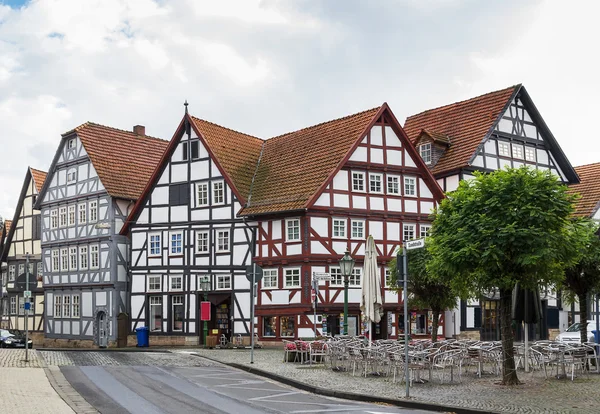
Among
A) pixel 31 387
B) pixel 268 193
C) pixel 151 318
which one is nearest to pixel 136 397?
pixel 31 387

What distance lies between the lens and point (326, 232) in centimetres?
3678

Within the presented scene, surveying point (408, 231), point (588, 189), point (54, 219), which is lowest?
point (408, 231)

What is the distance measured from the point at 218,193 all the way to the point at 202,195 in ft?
3.48

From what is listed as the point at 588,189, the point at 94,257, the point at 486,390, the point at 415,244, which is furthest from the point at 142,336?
the point at 588,189

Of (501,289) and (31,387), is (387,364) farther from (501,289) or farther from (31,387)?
(31,387)

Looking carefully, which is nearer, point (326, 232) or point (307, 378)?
point (307, 378)

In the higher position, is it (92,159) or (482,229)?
(92,159)

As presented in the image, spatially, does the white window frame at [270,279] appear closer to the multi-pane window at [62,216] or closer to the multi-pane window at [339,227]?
the multi-pane window at [339,227]

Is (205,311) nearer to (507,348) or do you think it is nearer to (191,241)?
(191,241)

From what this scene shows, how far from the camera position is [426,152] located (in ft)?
146

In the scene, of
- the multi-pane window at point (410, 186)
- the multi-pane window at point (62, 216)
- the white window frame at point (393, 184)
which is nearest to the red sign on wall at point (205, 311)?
the white window frame at point (393, 184)

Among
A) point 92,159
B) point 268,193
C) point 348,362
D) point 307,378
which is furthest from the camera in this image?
point 92,159

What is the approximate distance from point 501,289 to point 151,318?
88.2 feet

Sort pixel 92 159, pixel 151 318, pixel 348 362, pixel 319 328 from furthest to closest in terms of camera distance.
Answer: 1. pixel 92 159
2. pixel 151 318
3. pixel 319 328
4. pixel 348 362
